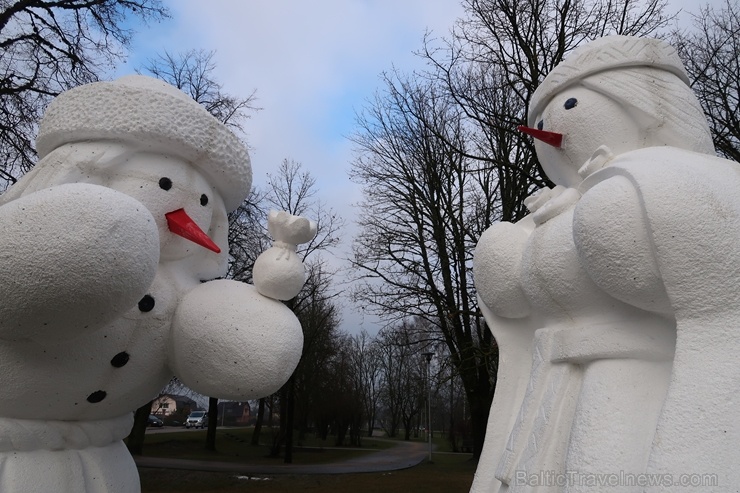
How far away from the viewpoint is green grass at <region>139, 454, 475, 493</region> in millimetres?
10281

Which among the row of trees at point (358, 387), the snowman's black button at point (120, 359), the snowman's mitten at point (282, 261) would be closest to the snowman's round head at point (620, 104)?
the snowman's mitten at point (282, 261)

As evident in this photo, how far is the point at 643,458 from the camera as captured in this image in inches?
87.0

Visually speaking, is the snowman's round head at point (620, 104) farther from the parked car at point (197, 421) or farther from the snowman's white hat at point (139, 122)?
the parked car at point (197, 421)

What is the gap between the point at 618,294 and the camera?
238 cm

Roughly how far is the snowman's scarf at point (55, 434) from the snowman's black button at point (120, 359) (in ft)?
1.23

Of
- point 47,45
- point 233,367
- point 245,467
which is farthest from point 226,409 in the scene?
point 233,367

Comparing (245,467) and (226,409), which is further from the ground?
(226,409)

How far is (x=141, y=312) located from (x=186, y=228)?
17.7 inches

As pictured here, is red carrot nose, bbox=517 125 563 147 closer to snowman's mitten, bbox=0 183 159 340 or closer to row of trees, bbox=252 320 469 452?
snowman's mitten, bbox=0 183 159 340

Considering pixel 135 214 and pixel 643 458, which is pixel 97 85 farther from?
pixel 643 458

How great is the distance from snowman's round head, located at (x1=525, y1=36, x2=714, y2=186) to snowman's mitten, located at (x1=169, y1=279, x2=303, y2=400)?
1725mm

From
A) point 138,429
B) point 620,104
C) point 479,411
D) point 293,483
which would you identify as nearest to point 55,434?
point 620,104

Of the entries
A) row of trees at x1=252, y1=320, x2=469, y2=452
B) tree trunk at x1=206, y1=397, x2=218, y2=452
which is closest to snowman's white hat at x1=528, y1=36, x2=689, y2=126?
row of trees at x1=252, y1=320, x2=469, y2=452

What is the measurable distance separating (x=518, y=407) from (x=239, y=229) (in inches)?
359
